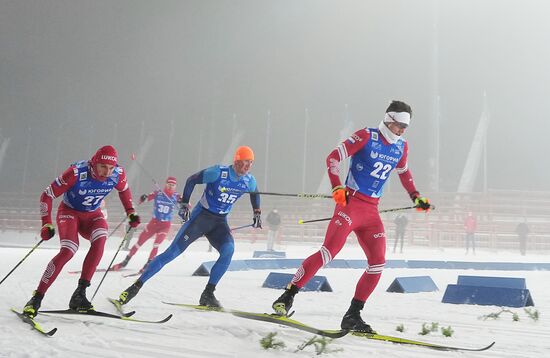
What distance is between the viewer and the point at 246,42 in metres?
44.2

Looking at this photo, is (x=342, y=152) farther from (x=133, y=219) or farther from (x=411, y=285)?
(x=411, y=285)

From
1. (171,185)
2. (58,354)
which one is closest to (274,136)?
(171,185)

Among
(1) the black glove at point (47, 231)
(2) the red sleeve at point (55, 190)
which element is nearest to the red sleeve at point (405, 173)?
(2) the red sleeve at point (55, 190)

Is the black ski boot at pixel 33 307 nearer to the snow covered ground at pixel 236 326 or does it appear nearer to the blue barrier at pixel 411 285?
the snow covered ground at pixel 236 326

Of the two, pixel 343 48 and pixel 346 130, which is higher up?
pixel 343 48

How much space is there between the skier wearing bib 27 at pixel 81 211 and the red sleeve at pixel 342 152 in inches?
85.1

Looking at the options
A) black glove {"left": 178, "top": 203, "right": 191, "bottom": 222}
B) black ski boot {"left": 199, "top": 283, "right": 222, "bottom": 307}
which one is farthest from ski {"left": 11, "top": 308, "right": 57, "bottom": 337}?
black glove {"left": 178, "top": 203, "right": 191, "bottom": 222}

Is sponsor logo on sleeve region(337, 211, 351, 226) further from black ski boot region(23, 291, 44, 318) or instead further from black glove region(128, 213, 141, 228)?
black ski boot region(23, 291, 44, 318)

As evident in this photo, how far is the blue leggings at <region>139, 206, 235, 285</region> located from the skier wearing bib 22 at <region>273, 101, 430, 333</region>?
5.71 feet

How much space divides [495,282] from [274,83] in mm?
39722

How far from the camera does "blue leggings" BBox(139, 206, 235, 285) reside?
5789 mm

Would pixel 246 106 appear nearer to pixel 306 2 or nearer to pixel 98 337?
pixel 306 2

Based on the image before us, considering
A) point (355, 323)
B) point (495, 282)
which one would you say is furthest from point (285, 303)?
point (495, 282)

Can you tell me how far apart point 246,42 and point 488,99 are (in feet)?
72.3
